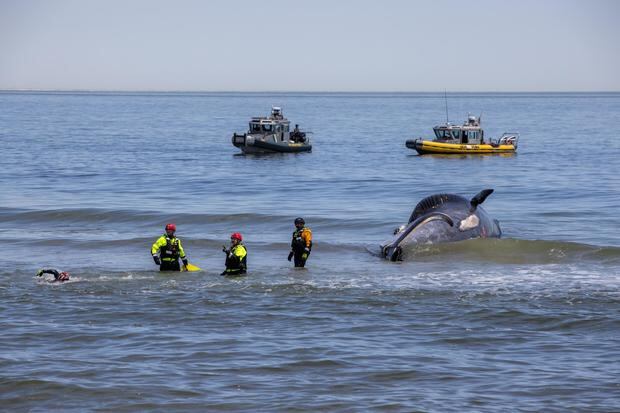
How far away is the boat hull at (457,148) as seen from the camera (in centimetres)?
6762

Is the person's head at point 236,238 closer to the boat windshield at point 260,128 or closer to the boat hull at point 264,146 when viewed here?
the boat hull at point 264,146

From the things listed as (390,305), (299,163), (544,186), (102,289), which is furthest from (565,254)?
(299,163)

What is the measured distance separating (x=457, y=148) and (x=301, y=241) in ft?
153

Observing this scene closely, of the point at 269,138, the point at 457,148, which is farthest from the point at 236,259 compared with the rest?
the point at 457,148

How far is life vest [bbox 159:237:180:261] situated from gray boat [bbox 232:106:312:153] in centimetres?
4585

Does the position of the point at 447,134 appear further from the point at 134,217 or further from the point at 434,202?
the point at 434,202

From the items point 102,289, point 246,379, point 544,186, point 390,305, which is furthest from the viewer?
point 544,186

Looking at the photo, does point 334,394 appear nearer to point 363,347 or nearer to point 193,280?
point 363,347

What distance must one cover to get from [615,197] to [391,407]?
3007 centimetres

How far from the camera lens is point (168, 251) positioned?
21.9 m

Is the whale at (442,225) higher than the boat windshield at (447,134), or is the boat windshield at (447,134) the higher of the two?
the boat windshield at (447,134)

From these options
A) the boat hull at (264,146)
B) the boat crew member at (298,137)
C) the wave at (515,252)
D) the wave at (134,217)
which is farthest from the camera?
the boat crew member at (298,137)

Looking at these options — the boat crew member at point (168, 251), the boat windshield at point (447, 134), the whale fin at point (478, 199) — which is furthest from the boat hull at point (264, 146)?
the boat crew member at point (168, 251)

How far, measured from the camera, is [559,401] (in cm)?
1379
